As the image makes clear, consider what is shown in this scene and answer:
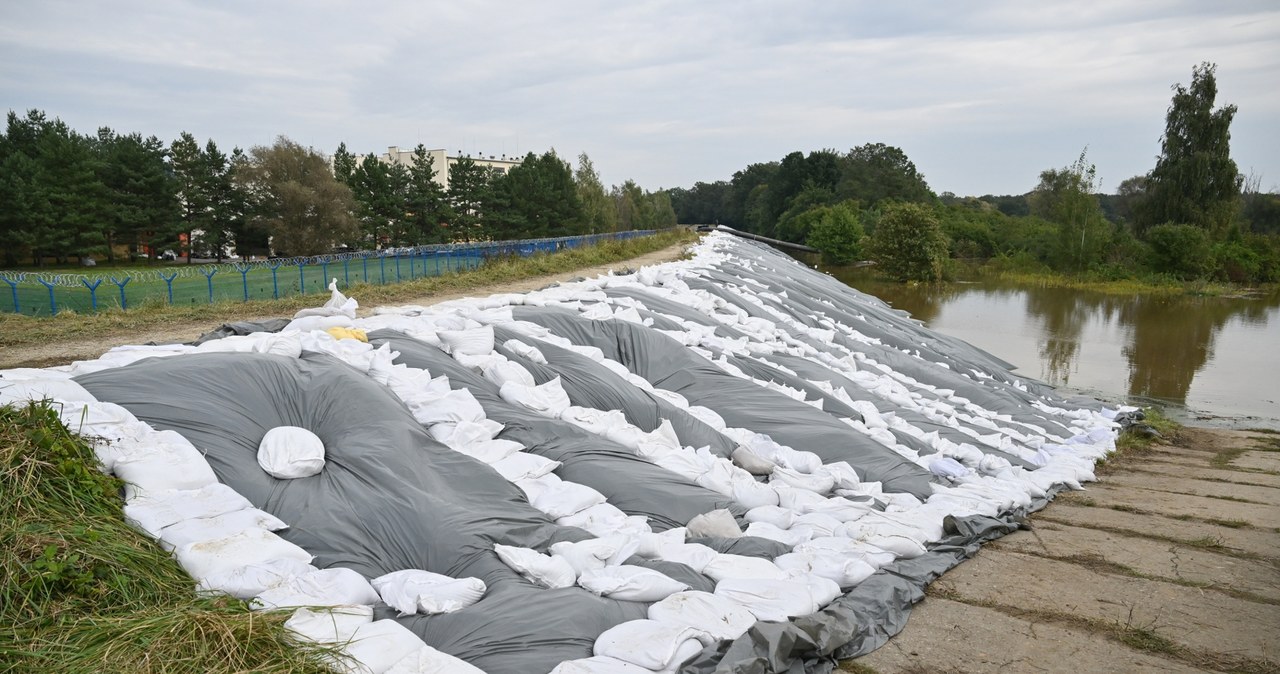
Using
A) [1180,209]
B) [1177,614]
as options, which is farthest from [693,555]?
[1180,209]

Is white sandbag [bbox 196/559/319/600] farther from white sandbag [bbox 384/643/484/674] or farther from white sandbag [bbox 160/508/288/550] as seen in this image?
white sandbag [bbox 384/643/484/674]

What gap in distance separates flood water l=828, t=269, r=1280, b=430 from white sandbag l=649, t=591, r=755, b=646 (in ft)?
31.2

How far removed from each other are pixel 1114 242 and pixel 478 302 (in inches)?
1243

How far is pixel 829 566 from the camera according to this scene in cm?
320

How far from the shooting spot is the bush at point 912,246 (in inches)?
1088

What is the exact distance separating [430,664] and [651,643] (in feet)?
2.24

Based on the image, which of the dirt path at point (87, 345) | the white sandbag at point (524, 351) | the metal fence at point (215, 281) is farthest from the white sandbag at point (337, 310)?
the metal fence at point (215, 281)

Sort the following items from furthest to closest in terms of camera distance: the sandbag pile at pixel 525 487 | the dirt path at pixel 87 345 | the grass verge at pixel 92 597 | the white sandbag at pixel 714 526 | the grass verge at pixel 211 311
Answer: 1. the grass verge at pixel 211 311
2. the dirt path at pixel 87 345
3. the white sandbag at pixel 714 526
4. the sandbag pile at pixel 525 487
5. the grass verge at pixel 92 597

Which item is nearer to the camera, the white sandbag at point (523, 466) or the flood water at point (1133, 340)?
the white sandbag at point (523, 466)

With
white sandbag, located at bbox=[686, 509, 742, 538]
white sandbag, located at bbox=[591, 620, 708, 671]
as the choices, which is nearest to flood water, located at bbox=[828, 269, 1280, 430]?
white sandbag, located at bbox=[686, 509, 742, 538]

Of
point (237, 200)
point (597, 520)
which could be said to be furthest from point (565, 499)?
point (237, 200)

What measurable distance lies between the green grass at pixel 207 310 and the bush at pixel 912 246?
18740mm

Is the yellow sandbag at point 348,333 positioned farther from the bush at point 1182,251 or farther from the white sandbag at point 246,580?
the bush at point 1182,251

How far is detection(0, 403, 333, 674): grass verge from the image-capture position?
193 cm
